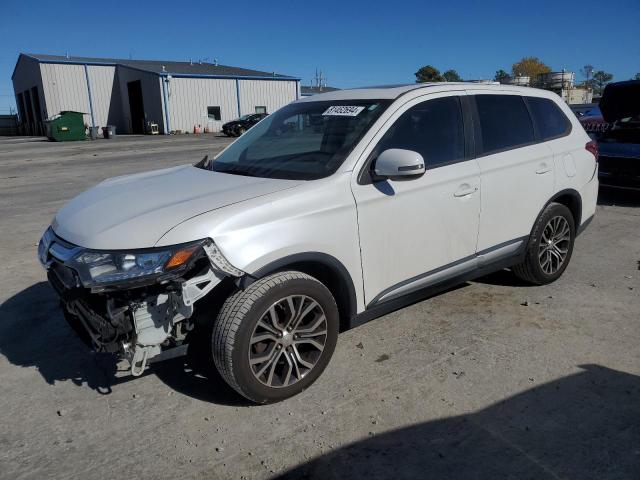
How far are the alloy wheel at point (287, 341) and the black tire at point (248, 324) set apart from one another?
0.04 meters

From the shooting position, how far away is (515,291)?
4.68 m

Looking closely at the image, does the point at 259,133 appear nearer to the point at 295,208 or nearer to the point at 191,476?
the point at 295,208

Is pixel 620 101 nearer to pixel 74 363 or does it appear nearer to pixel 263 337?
pixel 263 337

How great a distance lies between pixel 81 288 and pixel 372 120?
6.69 ft

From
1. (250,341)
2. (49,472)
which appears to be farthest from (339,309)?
(49,472)

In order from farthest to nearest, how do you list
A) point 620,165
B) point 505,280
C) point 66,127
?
point 66,127 < point 620,165 < point 505,280

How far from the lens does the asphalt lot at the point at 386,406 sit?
255 cm

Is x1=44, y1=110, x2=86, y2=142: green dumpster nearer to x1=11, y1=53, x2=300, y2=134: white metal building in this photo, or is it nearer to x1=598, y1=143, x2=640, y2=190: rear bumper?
x1=11, y1=53, x2=300, y2=134: white metal building

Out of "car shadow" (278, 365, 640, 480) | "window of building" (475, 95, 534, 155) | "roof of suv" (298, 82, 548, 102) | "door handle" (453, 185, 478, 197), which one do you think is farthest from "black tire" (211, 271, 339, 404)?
"window of building" (475, 95, 534, 155)

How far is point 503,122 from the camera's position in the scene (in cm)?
417

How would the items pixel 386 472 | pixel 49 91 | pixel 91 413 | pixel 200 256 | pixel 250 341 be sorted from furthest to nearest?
pixel 49 91, pixel 91 413, pixel 250 341, pixel 200 256, pixel 386 472

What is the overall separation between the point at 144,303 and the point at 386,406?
4.84 feet

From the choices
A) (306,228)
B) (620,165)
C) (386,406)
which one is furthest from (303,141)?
(620,165)

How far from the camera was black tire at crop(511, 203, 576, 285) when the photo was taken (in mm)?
4398
